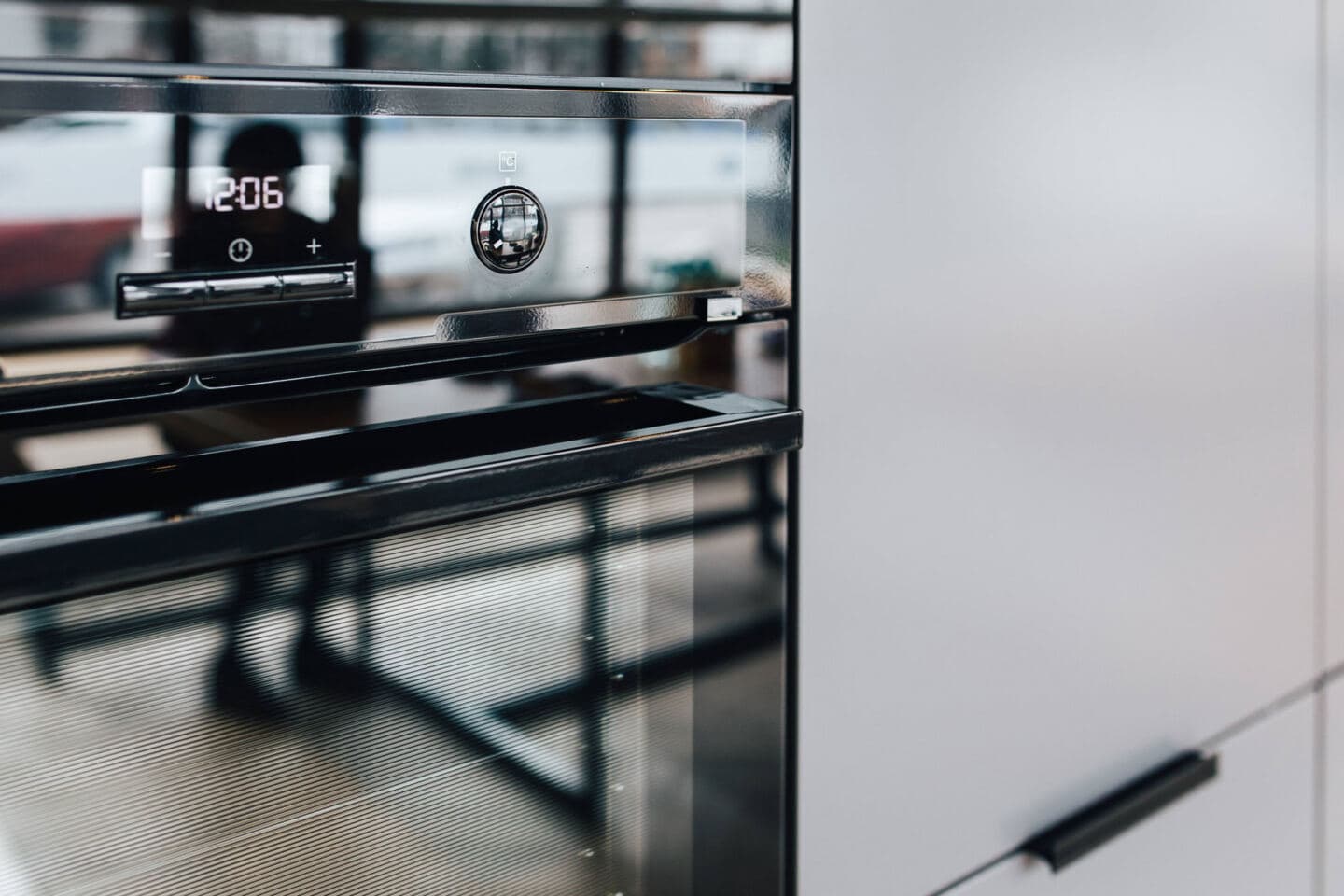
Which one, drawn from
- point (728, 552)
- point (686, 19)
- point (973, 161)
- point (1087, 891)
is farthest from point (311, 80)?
point (1087, 891)

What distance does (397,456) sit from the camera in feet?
1.72

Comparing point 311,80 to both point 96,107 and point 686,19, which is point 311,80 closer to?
point 96,107

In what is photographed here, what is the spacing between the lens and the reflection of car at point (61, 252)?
1.36ft

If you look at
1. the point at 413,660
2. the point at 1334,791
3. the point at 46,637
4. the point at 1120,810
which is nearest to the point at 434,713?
the point at 413,660

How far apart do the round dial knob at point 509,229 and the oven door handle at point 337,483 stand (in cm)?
7

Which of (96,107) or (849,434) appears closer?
(96,107)

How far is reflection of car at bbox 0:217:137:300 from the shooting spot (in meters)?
0.41

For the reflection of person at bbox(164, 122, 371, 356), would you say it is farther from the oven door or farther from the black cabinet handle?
the black cabinet handle

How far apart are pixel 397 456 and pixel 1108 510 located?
1.98ft

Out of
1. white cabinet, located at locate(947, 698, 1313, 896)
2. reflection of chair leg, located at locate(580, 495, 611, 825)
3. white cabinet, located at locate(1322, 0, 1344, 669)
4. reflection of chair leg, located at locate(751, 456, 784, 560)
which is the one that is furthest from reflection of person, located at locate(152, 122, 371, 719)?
white cabinet, located at locate(1322, 0, 1344, 669)

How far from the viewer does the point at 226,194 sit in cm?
46

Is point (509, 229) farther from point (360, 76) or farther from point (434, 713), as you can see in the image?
point (434, 713)

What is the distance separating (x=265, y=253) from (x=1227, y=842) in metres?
1.03

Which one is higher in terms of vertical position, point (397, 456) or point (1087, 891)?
point (397, 456)
